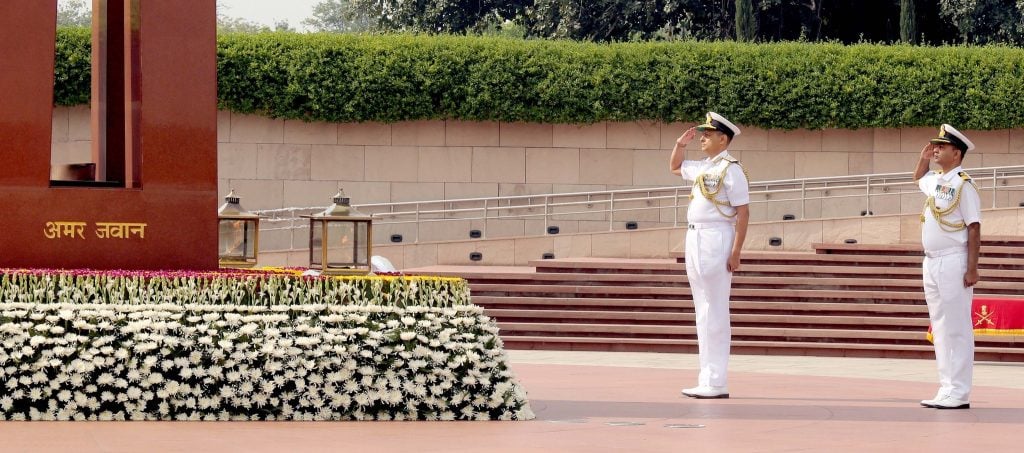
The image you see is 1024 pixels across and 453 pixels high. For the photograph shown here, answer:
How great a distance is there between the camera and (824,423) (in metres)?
8.11

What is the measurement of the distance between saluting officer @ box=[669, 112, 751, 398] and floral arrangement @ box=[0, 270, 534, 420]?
6.41ft

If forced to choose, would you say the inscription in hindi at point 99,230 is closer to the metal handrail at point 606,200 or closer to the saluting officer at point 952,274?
the saluting officer at point 952,274

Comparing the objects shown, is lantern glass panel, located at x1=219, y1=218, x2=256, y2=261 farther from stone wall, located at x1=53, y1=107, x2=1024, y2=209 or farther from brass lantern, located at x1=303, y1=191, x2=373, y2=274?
stone wall, located at x1=53, y1=107, x2=1024, y2=209

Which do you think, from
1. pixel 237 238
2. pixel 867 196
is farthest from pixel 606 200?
pixel 237 238

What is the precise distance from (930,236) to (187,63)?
449 centimetres

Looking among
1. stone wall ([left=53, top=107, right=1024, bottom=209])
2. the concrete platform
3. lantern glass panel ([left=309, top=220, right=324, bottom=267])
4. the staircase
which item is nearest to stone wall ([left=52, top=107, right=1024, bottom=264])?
stone wall ([left=53, top=107, right=1024, bottom=209])

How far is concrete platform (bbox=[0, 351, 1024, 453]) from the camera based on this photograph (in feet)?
22.1

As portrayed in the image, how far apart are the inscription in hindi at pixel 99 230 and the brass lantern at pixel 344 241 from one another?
99 cm

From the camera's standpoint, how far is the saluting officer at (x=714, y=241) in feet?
31.1

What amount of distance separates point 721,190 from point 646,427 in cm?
223

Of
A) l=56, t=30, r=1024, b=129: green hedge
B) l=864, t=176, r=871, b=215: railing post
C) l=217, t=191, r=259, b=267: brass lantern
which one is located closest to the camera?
l=217, t=191, r=259, b=267: brass lantern

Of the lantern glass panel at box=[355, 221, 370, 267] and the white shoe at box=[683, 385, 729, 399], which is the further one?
the white shoe at box=[683, 385, 729, 399]

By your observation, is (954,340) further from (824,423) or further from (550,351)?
(550,351)

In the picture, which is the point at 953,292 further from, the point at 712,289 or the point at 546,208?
the point at 546,208
